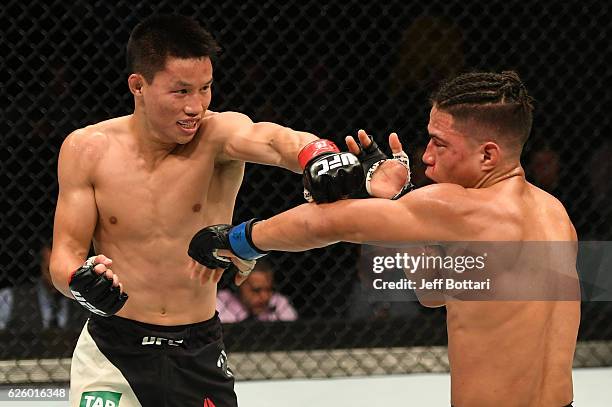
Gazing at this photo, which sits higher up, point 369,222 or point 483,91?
point 483,91

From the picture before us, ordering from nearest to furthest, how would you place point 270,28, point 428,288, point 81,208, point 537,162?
point 428,288, point 81,208, point 270,28, point 537,162

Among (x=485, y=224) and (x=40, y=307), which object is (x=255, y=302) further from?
(x=485, y=224)

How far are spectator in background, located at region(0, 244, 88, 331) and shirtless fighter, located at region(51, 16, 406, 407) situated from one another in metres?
1.35

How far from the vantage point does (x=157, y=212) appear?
2.22m

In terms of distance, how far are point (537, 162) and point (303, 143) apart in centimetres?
198

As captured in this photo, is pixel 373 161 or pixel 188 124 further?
pixel 188 124

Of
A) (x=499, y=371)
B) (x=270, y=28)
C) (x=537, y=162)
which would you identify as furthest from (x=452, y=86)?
(x=537, y=162)

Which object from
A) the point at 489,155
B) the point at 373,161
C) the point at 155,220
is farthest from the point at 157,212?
the point at 489,155

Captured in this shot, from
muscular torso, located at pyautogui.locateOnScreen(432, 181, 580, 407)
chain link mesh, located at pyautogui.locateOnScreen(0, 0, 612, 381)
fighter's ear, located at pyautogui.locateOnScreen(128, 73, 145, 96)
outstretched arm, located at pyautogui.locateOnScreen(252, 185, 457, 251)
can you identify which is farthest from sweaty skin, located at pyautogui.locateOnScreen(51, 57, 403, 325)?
chain link mesh, located at pyautogui.locateOnScreen(0, 0, 612, 381)

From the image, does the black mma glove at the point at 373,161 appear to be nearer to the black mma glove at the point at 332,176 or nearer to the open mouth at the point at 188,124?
the black mma glove at the point at 332,176

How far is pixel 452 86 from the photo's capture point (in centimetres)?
172

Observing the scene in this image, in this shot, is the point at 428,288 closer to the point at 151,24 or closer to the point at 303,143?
the point at 303,143

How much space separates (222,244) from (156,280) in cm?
37

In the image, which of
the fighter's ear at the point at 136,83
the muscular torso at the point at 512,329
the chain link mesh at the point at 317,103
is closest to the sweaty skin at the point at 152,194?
the fighter's ear at the point at 136,83
